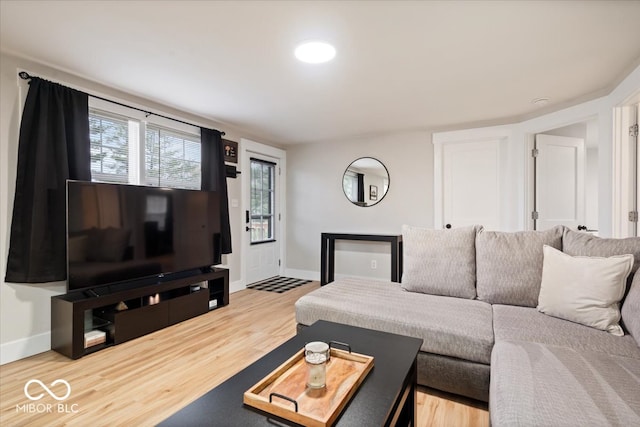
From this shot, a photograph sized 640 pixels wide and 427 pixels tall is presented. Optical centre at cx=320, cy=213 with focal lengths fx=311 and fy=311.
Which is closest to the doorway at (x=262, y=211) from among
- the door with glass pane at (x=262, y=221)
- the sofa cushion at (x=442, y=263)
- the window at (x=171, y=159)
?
the door with glass pane at (x=262, y=221)

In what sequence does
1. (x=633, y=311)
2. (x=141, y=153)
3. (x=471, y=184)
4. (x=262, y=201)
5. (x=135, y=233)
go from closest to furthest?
1. (x=633, y=311)
2. (x=135, y=233)
3. (x=141, y=153)
4. (x=471, y=184)
5. (x=262, y=201)

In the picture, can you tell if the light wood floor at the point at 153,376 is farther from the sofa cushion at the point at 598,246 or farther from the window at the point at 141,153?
the window at the point at 141,153

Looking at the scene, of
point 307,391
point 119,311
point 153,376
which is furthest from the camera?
point 119,311

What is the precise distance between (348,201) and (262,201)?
1.39 m

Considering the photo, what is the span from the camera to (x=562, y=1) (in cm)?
171

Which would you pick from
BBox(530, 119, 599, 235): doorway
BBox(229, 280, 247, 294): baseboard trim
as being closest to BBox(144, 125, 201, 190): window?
BBox(229, 280, 247, 294): baseboard trim

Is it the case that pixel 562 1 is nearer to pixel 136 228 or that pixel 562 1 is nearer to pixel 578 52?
pixel 578 52

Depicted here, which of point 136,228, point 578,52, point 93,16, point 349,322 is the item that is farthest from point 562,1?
point 136,228

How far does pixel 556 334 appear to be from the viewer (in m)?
1.66

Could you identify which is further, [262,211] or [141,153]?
[262,211]

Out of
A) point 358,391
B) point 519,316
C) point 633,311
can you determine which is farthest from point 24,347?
point 633,311

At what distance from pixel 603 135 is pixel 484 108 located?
3.55ft

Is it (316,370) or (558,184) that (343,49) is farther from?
(558,184)

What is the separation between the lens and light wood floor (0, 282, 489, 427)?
5.64 ft
